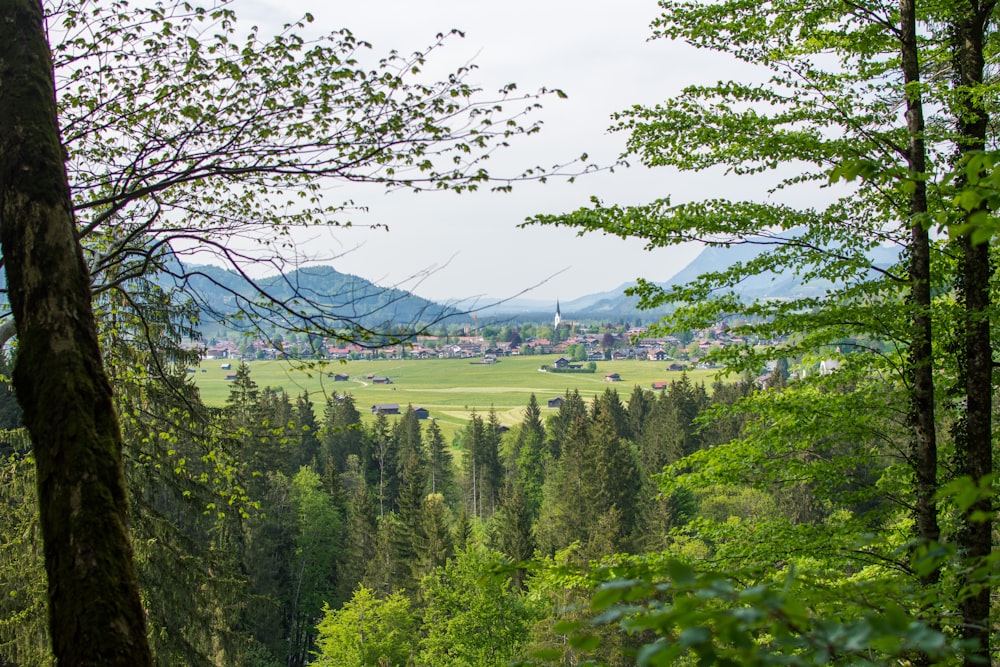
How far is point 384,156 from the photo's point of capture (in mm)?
4773

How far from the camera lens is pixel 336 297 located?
4477 millimetres

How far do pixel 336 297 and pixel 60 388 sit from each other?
1792 millimetres

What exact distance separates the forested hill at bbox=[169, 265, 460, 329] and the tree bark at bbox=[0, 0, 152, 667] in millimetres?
1369

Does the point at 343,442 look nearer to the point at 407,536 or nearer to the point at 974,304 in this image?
the point at 407,536

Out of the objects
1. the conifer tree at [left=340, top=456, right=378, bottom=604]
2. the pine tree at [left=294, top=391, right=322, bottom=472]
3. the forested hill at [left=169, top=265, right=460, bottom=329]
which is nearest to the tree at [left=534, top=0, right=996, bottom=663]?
the forested hill at [left=169, top=265, right=460, bottom=329]

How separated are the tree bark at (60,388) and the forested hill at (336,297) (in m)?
1.37

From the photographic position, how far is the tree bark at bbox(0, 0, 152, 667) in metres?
2.79

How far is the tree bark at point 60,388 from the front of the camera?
2.79 meters

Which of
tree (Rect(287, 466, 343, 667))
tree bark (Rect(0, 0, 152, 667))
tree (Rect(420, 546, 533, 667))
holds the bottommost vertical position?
tree (Rect(287, 466, 343, 667))

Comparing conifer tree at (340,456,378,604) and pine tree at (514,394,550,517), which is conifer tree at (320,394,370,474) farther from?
conifer tree at (340,456,378,604)

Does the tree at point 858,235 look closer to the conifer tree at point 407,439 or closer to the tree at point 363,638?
the tree at point 363,638

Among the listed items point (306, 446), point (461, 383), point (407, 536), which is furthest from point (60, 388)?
point (461, 383)

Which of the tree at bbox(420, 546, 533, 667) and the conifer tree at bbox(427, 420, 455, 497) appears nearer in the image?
the tree at bbox(420, 546, 533, 667)

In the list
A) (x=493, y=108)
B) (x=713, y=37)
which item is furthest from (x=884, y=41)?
(x=493, y=108)
